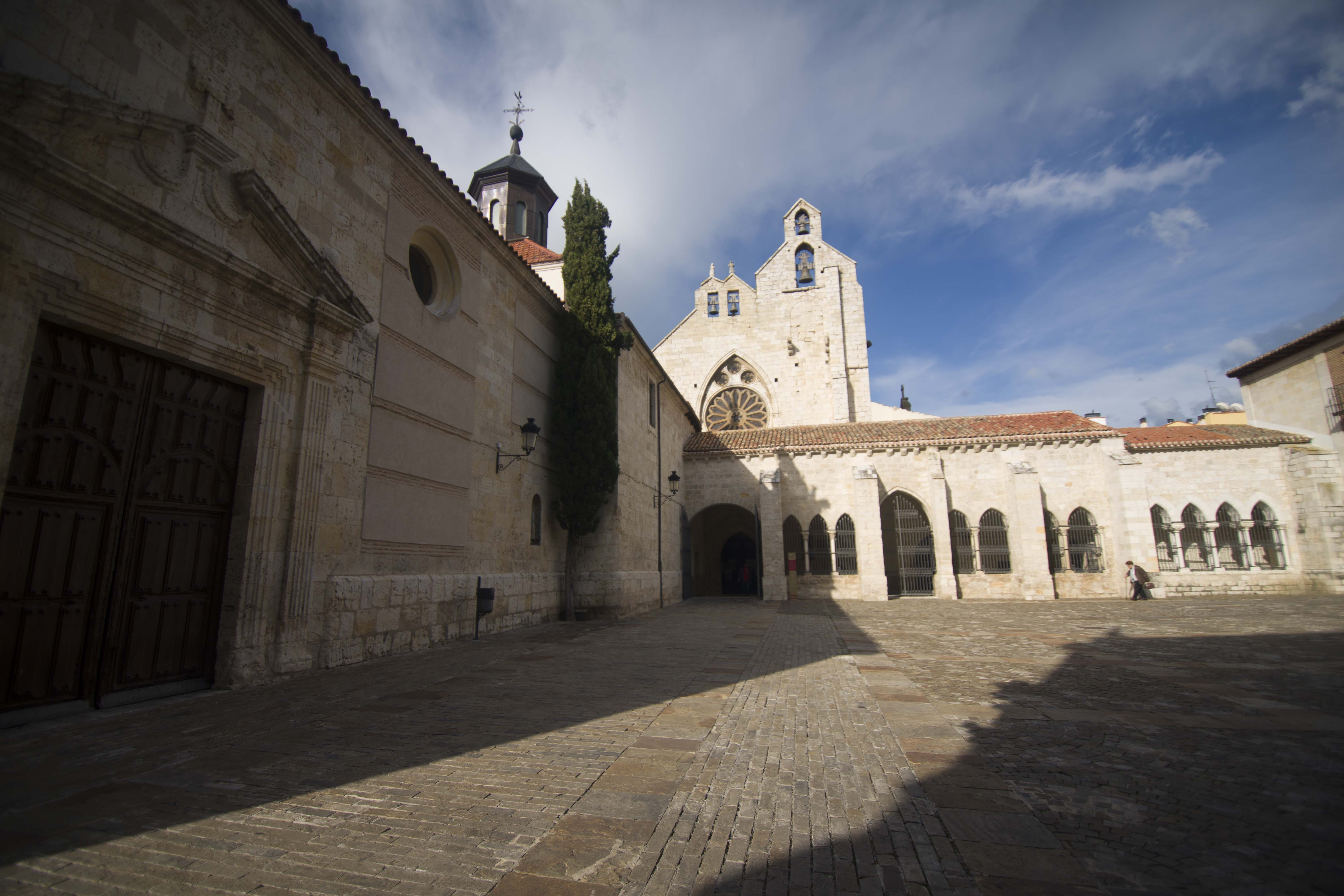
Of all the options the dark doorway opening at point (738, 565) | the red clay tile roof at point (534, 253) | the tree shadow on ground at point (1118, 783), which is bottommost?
→ the tree shadow on ground at point (1118, 783)

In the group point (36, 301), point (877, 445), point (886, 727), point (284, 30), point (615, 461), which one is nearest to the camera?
point (36, 301)

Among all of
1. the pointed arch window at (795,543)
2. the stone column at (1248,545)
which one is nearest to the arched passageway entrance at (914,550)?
the pointed arch window at (795,543)

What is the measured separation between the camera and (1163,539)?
17812 mm

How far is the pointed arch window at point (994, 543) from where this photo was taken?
18.2 meters

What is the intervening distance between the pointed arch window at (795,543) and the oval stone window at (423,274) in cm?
1415

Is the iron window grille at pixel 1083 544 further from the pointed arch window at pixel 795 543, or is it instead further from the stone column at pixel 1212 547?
the pointed arch window at pixel 795 543

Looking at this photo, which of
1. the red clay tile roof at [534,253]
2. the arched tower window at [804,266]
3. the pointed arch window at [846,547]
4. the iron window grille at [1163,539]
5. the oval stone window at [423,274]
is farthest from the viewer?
the arched tower window at [804,266]

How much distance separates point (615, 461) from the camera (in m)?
12.4

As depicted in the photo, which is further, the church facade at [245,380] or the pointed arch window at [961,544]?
the pointed arch window at [961,544]

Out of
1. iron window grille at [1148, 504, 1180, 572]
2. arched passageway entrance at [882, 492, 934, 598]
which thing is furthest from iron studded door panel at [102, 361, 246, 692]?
iron window grille at [1148, 504, 1180, 572]

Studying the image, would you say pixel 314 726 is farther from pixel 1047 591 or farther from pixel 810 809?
pixel 1047 591

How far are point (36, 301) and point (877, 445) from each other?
19.0 m

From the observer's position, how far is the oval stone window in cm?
866

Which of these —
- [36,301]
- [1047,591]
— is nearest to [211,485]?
[36,301]
